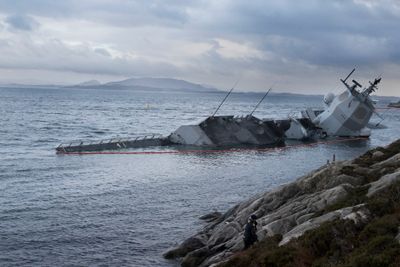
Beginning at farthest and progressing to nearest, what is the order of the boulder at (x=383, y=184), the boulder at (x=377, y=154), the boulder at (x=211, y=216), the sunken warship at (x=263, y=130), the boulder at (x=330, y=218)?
the sunken warship at (x=263, y=130), the boulder at (x=211, y=216), the boulder at (x=377, y=154), the boulder at (x=383, y=184), the boulder at (x=330, y=218)

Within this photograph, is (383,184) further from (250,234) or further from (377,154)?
(377,154)

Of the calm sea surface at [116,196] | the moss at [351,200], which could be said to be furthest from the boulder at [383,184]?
the calm sea surface at [116,196]

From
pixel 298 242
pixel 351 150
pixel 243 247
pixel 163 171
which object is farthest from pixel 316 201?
pixel 351 150

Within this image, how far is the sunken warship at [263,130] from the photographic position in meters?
78.2

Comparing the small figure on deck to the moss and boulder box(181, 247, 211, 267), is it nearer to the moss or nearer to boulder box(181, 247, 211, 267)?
the moss

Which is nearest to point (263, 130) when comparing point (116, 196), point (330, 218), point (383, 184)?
point (116, 196)

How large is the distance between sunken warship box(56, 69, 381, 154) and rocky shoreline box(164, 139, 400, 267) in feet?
143

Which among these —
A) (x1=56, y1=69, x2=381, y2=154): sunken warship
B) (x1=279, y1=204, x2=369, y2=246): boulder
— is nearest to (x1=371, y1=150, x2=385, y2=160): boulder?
(x1=279, y1=204, x2=369, y2=246): boulder

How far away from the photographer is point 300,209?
1032 inches

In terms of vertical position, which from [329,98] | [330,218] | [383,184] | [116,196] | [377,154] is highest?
[329,98]

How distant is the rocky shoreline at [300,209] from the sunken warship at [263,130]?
4361 centimetres

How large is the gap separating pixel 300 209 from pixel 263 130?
61.3m

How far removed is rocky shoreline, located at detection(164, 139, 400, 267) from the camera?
72.4 feet

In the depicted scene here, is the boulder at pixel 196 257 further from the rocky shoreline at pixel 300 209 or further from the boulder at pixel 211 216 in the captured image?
the boulder at pixel 211 216
